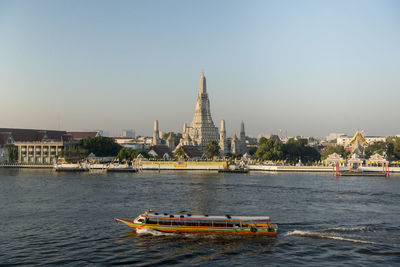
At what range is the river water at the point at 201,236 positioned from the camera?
29.4m

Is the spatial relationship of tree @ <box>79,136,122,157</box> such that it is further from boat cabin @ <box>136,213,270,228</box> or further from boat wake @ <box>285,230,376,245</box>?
boat wake @ <box>285,230,376,245</box>

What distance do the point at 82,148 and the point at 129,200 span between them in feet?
293

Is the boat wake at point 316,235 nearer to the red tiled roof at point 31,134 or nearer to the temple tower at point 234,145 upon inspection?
the red tiled roof at point 31,134

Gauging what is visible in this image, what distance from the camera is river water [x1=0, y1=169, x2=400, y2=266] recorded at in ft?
96.4

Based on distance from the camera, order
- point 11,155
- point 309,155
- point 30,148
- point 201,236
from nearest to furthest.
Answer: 1. point 201,236
2. point 30,148
3. point 11,155
4. point 309,155

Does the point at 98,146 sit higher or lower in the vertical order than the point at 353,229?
higher

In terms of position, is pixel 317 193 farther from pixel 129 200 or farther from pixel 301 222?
pixel 129 200

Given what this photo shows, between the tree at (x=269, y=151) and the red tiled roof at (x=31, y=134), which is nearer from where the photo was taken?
the tree at (x=269, y=151)

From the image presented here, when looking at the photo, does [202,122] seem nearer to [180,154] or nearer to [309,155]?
[180,154]

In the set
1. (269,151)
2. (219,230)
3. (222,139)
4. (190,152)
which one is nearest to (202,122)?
(222,139)

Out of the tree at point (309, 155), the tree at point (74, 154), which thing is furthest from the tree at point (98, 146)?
the tree at point (309, 155)

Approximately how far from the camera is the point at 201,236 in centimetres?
3441

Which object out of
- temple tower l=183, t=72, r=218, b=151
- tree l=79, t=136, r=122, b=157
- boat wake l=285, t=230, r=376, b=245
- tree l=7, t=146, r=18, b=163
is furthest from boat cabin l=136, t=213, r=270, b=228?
temple tower l=183, t=72, r=218, b=151

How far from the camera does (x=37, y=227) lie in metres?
38.2
